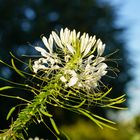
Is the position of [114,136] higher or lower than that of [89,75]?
higher

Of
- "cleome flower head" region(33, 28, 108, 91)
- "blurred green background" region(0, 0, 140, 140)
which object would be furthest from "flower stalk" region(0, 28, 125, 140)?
"blurred green background" region(0, 0, 140, 140)

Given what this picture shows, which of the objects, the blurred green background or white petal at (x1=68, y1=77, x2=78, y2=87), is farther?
the blurred green background

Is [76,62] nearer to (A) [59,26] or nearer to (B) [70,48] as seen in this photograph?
(B) [70,48]

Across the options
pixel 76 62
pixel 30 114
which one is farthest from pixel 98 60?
pixel 30 114

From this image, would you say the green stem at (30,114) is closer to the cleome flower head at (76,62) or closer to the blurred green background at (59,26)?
the cleome flower head at (76,62)

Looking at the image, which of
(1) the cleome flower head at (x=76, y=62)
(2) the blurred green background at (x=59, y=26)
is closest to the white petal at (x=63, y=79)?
(1) the cleome flower head at (x=76, y=62)

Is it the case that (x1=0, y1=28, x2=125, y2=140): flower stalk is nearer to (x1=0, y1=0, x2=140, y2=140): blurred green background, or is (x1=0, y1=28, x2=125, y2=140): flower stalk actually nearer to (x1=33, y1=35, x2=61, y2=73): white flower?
(x1=33, y1=35, x2=61, y2=73): white flower

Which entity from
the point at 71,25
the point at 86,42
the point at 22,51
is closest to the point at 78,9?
the point at 71,25

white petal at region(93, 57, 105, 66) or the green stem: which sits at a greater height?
white petal at region(93, 57, 105, 66)

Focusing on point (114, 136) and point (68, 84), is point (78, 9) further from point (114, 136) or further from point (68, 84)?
point (68, 84)
